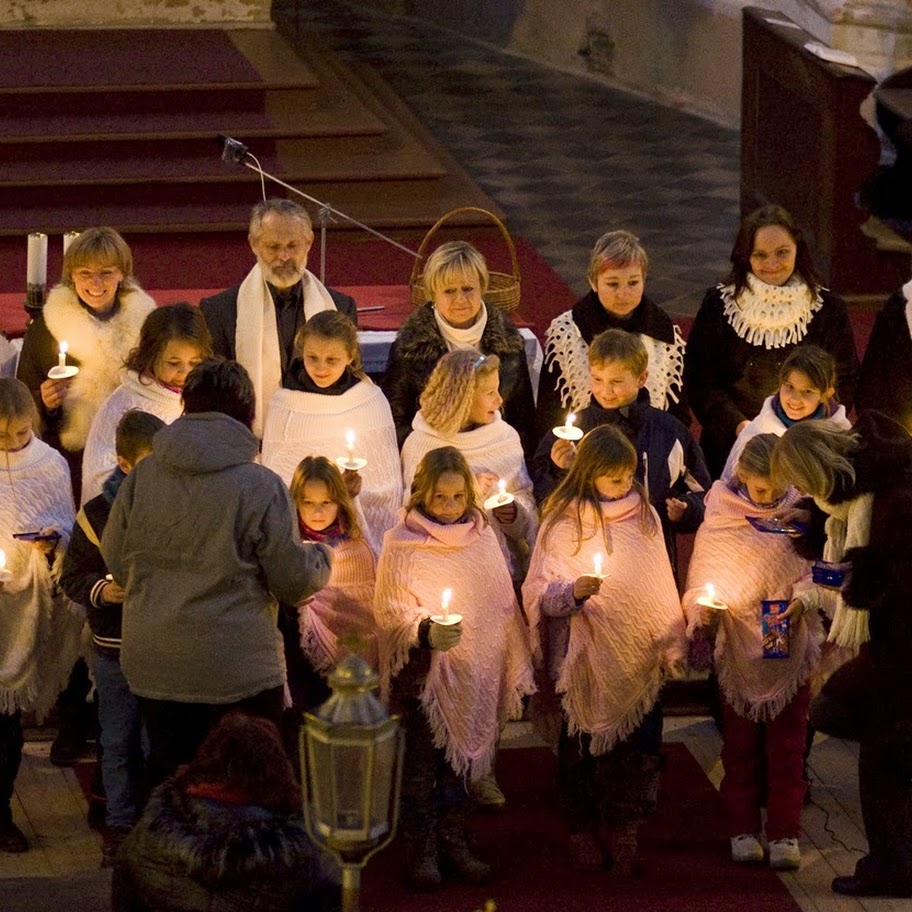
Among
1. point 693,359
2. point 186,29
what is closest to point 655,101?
point 186,29

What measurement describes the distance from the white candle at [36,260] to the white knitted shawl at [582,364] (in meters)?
2.00

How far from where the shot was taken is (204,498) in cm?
559

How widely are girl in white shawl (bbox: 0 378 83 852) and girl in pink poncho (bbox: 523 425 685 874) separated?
1512 millimetres

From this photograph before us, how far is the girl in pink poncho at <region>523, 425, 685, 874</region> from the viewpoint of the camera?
6.46 m

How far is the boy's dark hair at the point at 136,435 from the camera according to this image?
6109 mm

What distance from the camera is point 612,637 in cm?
648

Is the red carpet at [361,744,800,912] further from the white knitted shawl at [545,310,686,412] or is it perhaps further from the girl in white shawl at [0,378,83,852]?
the white knitted shawl at [545,310,686,412]

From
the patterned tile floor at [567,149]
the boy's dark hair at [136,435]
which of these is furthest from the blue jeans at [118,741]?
the patterned tile floor at [567,149]

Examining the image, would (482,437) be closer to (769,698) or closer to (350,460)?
(350,460)

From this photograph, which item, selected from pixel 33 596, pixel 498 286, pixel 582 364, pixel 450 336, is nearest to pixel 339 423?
pixel 450 336

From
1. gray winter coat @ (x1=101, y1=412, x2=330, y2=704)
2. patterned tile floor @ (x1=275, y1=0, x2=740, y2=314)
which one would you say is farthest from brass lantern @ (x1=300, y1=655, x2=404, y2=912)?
patterned tile floor @ (x1=275, y1=0, x2=740, y2=314)

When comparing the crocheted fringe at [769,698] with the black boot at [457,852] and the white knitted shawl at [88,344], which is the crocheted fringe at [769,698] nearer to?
the black boot at [457,852]

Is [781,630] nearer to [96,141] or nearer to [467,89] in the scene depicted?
[96,141]

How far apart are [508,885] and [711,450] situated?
201 centimetres
